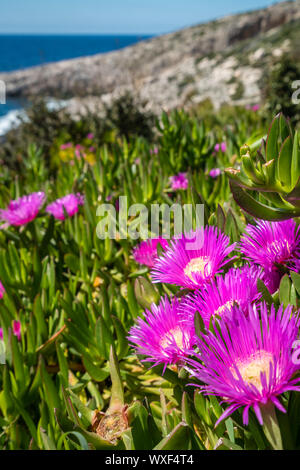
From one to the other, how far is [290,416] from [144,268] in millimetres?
542

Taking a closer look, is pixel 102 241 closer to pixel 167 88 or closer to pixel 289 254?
pixel 289 254

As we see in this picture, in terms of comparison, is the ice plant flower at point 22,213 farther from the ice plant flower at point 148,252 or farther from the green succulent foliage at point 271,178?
the green succulent foliage at point 271,178

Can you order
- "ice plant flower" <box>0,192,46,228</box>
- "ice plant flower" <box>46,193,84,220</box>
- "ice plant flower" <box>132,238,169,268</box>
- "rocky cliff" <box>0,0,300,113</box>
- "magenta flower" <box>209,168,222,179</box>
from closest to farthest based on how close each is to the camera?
"ice plant flower" <box>132,238,169,268</box> < "ice plant flower" <box>0,192,46,228</box> < "ice plant flower" <box>46,193,84,220</box> < "magenta flower" <box>209,168,222,179</box> < "rocky cliff" <box>0,0,300,113</box>

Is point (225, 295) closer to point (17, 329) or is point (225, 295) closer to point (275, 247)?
point (275, 247)

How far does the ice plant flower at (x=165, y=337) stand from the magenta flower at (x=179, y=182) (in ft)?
2.54

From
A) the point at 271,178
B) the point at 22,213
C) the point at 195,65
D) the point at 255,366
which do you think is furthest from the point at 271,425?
the point at 195,65

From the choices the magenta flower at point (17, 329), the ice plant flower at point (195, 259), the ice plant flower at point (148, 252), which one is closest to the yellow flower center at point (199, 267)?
the ice plant flower at point (195, 259)

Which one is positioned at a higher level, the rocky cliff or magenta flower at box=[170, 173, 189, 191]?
the rocky cliff

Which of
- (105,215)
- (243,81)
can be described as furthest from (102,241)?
(243,81)

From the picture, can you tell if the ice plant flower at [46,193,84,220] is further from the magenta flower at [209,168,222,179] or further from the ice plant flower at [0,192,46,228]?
the magenta flower at [209,168,222,179]

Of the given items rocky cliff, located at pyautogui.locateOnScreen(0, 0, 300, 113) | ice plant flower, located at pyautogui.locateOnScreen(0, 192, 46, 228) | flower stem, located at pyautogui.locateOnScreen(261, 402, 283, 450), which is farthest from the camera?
rocky cliff, located at pyautogui.locateOnScreen(0, 0, 300, 113)

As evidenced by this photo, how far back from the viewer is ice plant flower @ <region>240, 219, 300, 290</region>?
1.82 feet

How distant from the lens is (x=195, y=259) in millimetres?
606

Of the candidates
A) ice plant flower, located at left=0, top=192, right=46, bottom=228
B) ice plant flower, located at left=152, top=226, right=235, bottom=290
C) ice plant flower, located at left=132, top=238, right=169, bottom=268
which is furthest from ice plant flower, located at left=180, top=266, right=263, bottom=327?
ice plant flower, located at left=0, top=192, right=46, bottom=228
